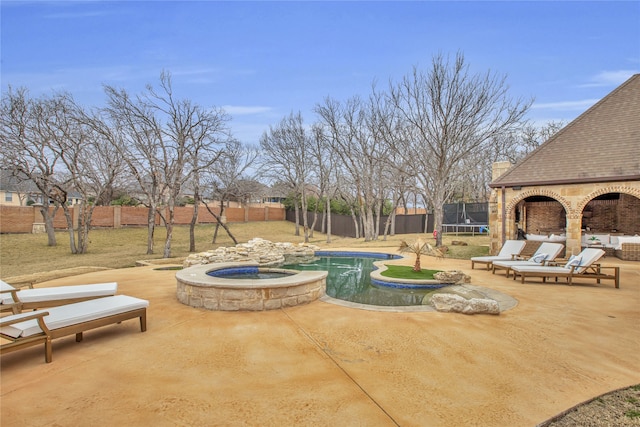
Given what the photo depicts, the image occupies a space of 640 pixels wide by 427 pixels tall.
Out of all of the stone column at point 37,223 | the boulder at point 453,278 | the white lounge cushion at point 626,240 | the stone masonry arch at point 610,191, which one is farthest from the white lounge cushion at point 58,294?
the stone column at point 37,223

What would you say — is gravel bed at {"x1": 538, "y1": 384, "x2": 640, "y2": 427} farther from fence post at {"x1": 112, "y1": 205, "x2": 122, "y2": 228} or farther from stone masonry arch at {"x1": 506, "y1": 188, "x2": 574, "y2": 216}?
fence post at {"x1": 112, "y1": 205, "x2": 122, "y2": 228}

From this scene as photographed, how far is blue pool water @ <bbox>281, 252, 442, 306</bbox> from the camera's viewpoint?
282 inches

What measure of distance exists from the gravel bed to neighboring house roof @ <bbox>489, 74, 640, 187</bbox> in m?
10.9

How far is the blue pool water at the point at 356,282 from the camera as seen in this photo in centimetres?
716

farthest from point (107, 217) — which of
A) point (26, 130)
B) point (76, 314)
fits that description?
point (76, 314)

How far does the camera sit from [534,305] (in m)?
6.16

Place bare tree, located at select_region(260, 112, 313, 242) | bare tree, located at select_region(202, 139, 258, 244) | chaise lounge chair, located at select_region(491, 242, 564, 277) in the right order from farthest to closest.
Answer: bare tree, located at select_region(260, 112, 313, 242) < bare tree, located at select_region(202, 139, 258, 244) < chaise lounge chair, located at select_region(491, 242, 564, 277)

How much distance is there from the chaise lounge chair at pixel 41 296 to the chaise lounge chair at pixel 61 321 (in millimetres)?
704

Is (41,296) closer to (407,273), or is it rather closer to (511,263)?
(407,273)

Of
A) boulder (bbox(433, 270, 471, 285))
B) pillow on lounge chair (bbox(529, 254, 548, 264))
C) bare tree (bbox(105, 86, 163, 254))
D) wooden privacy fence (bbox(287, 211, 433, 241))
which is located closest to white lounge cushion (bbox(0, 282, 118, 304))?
boulder (bbox(433, 270, 471, 285))

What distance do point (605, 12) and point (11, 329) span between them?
16131mm

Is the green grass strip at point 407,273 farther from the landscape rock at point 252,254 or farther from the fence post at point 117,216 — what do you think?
the fence post at point 117,216

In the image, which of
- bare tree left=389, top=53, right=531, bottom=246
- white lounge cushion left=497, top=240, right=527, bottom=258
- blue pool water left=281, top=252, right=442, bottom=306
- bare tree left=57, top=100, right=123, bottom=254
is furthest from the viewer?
bare tree left=389, top=53, right=531, bottom=246

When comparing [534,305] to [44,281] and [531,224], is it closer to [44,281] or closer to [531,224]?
[44,281]
